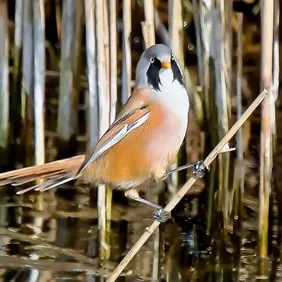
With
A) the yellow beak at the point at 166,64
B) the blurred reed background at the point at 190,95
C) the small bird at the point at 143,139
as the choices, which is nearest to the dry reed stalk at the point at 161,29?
the blurred reed background at the point at 190,95

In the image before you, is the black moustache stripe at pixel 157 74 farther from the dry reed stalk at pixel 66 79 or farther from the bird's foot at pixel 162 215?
the dry reed stalk at pixel 66 79

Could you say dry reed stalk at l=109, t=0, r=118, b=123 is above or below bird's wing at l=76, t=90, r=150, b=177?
above

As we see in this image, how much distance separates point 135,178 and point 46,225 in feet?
2.97

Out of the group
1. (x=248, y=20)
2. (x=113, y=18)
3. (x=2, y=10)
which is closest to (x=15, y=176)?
(x=113, y=18)

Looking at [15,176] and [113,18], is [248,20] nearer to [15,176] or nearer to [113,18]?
[113,18]

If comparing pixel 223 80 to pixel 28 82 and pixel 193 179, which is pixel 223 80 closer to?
pixel 193 179

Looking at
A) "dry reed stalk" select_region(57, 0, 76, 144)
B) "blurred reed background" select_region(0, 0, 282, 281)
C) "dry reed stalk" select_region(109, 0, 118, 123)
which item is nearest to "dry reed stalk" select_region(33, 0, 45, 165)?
"blurred reed background" select_region(0, 0, 282, 281)

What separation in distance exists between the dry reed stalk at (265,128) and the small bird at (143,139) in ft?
1.45

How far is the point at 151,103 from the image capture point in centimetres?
370

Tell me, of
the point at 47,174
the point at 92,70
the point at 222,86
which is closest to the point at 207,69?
the point at 222,86

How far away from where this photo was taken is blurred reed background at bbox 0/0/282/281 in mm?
4113

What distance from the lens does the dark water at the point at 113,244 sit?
4066 millimetres

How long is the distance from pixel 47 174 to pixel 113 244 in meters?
0.72

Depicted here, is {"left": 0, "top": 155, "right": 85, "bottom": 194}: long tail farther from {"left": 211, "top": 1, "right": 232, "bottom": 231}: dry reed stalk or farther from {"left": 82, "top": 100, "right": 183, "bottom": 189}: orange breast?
{"left": 211, "top": 1, "right": 232, "bottom": 231}: dry reed stalk
